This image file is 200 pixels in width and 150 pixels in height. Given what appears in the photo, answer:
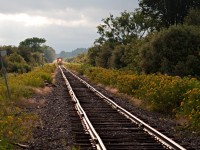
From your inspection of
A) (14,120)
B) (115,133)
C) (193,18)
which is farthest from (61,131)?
(193,18)

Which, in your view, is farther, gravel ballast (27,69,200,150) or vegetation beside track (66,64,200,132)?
vegetation beside track (66,64,200,132)

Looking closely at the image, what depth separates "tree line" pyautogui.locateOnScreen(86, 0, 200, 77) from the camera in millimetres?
28688

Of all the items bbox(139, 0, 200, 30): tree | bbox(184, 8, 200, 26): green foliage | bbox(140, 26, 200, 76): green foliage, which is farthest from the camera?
bbox(139, 0, 200, 30): tree

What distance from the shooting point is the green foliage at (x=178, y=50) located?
27859mm

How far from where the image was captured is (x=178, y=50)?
2884 centimetres

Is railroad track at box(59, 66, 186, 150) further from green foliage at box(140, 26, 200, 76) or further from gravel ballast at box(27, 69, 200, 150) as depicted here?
green foliage at box(140, 26, 200, 76)

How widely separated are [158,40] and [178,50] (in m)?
1.85

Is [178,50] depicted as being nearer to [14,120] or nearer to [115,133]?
[14,120]

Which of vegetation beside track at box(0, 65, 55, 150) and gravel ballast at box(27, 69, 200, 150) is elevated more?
vegetation beside track at box(0, 65, 55, 150)

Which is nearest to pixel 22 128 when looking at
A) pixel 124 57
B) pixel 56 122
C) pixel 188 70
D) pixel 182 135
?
pixel 56 122

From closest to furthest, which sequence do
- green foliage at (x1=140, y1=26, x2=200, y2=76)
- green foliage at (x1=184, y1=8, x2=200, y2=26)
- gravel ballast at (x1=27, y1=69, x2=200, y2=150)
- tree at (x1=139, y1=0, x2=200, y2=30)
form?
gravel ballast at (x1=27, y1=69, x2=200, y2=150) < green foliage at (x1=140, y1=26, x2=200, y2=76) < green foliage at (x1=184, y1=8, x2=200, y2=26) < tree at (x1=139, y1=0, x2=200, y2=30)

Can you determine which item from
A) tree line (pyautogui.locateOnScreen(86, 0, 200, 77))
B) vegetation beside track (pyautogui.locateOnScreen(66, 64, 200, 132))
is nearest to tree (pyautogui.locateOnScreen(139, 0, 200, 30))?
tree line (pyautogui.locateOnScreen(86, 0, 200, 77))

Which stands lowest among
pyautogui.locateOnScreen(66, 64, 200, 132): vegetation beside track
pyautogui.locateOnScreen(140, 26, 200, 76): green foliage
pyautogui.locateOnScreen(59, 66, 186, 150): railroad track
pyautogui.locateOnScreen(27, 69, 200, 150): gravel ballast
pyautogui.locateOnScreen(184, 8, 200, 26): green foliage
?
pyautogui.locateOnScreen(27, 69, 200, 150): gravel ballast

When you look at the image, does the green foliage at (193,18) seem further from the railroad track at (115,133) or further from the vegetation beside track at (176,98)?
the railroad track at (115,133)
